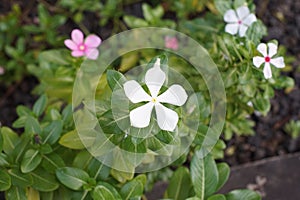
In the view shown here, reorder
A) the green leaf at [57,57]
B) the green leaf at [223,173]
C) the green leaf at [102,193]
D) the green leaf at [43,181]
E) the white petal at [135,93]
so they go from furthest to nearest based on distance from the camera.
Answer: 1. the green leaf at [57,57]
2. the green leaf at [223,173]
3. the green leaf at [43,181]
4. the green leaf at [102,193]
5. the white petal at [135,93]

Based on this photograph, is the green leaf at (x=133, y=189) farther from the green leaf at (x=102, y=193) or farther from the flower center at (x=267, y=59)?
the flower center at (x=267, y=59)

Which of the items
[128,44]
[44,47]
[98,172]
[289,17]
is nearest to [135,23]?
[128,44]

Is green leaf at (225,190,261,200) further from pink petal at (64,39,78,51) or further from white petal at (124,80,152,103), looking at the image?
pink petal at (64,39,78,51)

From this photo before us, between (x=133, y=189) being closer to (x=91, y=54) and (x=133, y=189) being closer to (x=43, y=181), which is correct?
(x=43, y=181)

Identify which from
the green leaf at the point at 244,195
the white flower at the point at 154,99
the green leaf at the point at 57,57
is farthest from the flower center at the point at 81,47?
the green leaf at the point at 244,195

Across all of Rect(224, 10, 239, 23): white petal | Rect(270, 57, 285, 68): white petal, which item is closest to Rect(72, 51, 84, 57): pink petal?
Rect(224, 10, 239, 23): white petal

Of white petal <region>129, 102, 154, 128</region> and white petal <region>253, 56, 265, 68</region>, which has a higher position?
white petal <region>253, 56, 265, 68</region>

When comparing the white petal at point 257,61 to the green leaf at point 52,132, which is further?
the green leaf at point 52,132
